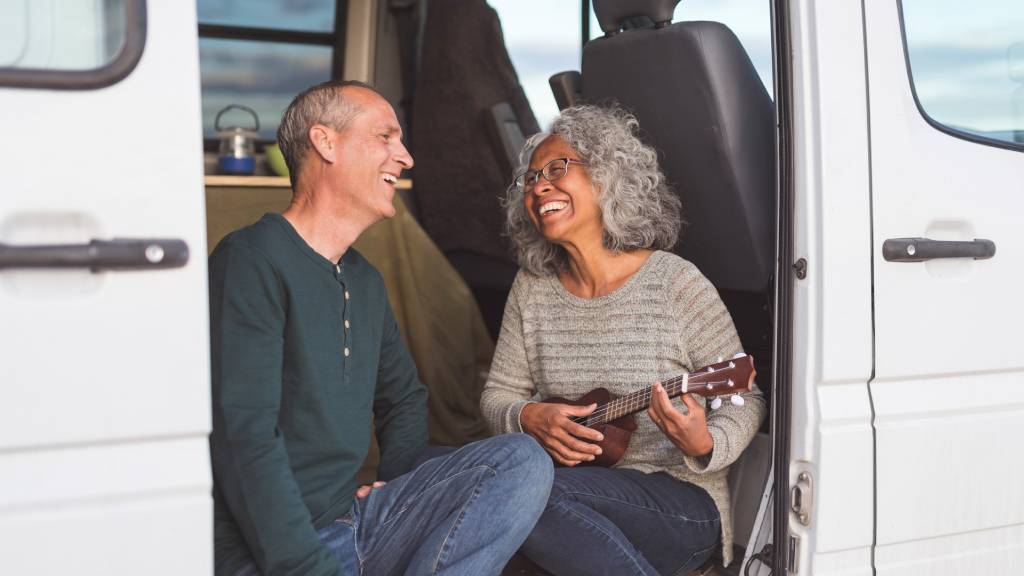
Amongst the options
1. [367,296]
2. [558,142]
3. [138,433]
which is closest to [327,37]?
[558,142]

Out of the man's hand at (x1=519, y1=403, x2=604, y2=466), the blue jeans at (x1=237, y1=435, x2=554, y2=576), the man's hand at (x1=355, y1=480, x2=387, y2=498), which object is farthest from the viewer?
the man's hand at (x1=519, y1=403, x2=604, y2=466)

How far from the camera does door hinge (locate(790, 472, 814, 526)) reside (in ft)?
6.34

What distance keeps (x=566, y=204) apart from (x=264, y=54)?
2.59 m

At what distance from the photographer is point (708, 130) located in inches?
90.4

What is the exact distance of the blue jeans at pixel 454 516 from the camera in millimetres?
1864

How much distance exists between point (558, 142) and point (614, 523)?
853mm

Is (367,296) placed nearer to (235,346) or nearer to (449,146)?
(235,346)

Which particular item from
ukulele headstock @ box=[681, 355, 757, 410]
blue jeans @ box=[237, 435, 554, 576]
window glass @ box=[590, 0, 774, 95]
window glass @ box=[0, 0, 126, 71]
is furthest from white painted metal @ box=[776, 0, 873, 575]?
window glass @ box=[0, 0, 126, 71]

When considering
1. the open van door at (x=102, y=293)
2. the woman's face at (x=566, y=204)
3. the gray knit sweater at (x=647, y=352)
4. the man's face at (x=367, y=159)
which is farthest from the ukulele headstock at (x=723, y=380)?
the open van door at (x=102, y=293)

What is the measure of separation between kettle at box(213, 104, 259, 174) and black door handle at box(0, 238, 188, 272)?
291cm

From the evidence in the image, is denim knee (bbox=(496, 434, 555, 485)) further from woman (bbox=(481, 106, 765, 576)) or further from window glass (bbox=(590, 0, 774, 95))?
window glass (bbox=(590, 0, 774, 95))

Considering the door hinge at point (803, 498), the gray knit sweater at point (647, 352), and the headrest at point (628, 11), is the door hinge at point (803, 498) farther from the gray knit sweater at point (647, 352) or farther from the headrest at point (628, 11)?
the headrest at point (628, 11)

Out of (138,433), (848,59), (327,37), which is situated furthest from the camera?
(327,37)

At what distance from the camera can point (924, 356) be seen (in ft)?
6.56
